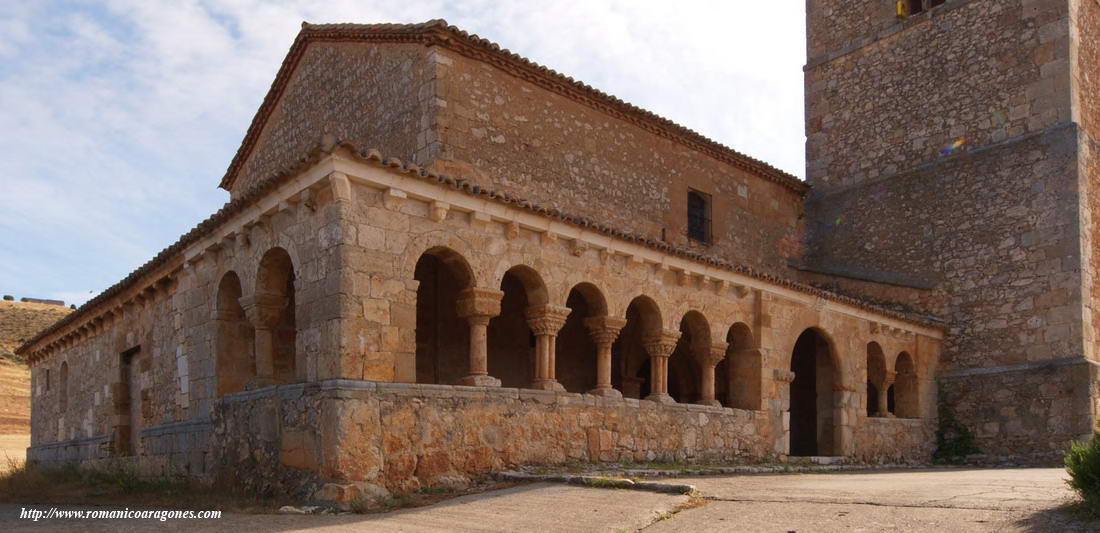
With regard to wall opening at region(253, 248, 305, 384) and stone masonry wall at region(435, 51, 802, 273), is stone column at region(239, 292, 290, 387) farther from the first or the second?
stone masonry wall at region(435, 51, 802, 273)

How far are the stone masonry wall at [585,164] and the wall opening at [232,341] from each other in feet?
11.2

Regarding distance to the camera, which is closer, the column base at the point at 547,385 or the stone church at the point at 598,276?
the stone church at the point at 598,276

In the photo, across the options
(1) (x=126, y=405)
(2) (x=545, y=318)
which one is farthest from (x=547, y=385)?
(1) (x=126, y=405)

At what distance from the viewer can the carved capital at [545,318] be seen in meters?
11.6

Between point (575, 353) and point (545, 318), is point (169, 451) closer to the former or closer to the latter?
point (545, 318)

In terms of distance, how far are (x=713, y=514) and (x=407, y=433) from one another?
352cm

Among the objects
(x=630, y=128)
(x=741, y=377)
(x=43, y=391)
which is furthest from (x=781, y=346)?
(x=43, y=391)

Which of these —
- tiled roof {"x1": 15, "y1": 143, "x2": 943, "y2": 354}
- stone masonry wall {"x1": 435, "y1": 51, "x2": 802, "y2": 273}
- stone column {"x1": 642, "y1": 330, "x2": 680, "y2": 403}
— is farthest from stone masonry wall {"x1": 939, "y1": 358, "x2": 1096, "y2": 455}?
stone column {"x1": 642, "y1": 330, "x2": 680, "y2": 403}

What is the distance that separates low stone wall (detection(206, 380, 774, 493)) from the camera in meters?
9.16

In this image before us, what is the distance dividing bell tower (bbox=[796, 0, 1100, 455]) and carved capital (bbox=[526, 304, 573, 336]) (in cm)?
1037

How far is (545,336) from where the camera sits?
38.3 ft

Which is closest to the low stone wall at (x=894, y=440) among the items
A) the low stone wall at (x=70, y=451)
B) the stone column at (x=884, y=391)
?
the stone column at (x=884, y=391)

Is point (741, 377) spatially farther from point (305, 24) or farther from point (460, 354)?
point (305, 24)

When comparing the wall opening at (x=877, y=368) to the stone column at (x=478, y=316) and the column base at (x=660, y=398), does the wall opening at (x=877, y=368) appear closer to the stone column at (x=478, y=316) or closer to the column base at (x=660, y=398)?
the column base at (x=660, y=398)
